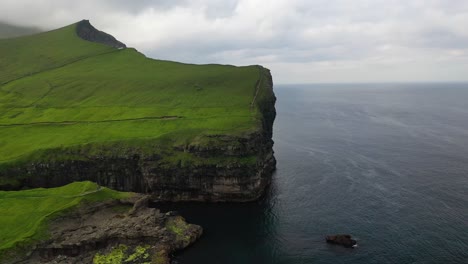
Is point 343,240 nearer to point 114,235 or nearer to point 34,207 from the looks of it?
point 114,235

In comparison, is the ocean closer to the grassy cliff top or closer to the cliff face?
the cliff face

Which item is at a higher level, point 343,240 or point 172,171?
point 172,171

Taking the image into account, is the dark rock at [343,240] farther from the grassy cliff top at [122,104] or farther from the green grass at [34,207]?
the green grass at [34,207]

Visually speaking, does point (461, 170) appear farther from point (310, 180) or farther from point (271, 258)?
point (271, 258)

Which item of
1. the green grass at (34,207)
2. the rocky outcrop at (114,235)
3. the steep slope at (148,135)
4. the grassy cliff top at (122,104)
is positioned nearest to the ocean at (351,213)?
the rocky outcrop at (114,235)

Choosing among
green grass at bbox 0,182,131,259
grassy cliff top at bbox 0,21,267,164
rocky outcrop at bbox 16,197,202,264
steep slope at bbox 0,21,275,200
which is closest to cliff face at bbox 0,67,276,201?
steep slope at bbox 0,21,275,200

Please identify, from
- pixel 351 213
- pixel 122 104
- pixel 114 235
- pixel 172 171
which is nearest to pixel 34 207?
pixel 114 235

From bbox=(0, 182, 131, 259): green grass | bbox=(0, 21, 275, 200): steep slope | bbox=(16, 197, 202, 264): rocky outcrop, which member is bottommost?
bbox=(16, 197, 202, 264): rocky outcrop
